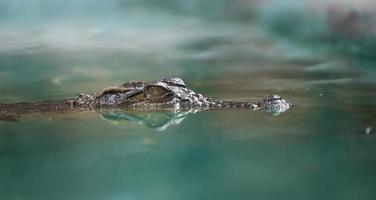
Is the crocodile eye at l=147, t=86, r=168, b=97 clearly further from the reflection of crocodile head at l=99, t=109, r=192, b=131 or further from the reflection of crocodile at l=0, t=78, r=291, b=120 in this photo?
the reflection of crocodile head at l=99, t=109, r=192, b=131

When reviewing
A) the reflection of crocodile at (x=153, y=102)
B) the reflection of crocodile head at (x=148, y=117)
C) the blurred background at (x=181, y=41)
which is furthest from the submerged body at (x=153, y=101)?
the blurred background at (x=181, y=41)

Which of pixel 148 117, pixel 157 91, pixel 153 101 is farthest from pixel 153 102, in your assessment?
pixel 148 117

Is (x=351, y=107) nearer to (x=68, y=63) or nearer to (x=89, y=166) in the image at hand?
(x=89, y=166)

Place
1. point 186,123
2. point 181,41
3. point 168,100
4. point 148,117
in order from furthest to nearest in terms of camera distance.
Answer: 1. point 181,41
2. point 168,100
3. point 148,117
4. point 186,123

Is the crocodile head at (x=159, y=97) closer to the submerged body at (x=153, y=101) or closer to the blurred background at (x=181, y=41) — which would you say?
the submerged body at (x=153, y=101)

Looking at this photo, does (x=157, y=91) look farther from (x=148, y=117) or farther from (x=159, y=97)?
(x=148, y=117)

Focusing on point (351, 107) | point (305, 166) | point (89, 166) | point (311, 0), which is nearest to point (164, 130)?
point (89, 166)
